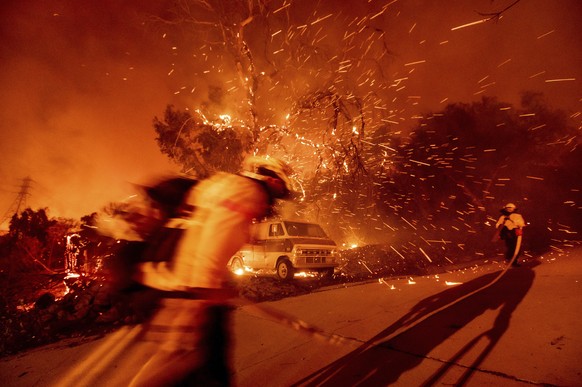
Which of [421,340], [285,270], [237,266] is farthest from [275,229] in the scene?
[421,340]

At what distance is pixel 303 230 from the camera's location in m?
10.9

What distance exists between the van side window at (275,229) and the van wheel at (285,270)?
0.97 meters

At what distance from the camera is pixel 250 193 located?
1885 mm

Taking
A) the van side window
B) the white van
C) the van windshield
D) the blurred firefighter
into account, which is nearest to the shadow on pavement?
the blurred firefighter

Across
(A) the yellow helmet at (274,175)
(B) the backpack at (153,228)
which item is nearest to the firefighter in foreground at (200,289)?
(B) the backpack at (153,228)

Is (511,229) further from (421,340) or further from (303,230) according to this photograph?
(421,340)

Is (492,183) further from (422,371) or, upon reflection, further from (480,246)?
(422,371)

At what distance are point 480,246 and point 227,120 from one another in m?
13.2

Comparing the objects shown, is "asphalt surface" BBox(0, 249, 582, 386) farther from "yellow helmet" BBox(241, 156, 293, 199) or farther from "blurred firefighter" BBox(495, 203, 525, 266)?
"blurred firefighter" BBox(495, 203, 525, 266)

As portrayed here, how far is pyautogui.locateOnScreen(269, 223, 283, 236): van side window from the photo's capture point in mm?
10690

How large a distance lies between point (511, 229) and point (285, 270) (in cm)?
631

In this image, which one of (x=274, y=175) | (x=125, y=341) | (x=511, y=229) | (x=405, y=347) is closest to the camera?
(x=274, y=175)

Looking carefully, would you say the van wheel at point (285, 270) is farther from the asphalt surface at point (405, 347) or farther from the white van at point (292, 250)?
the asphalt surface at point (405, 347)

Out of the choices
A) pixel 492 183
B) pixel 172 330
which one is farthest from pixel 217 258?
pixel 492 183
